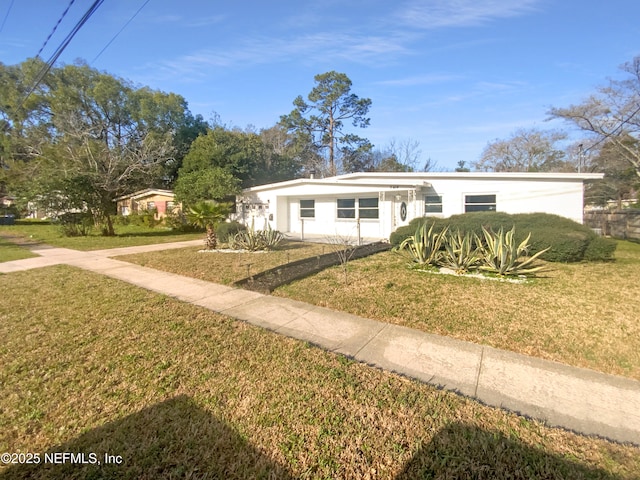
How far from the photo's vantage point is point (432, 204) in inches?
562

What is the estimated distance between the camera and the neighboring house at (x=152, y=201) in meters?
24.2

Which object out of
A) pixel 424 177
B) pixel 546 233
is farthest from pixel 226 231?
pixel 546 233

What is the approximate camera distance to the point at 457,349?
3822 mm

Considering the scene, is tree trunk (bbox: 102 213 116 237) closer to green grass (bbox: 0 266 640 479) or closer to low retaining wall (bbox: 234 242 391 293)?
low retaining wall (bbox: 234 242 391 293)

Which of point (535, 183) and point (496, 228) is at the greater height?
point (535, 183)

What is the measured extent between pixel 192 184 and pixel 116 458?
18367 millimetres

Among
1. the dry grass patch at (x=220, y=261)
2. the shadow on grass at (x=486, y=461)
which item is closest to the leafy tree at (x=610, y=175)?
the dry grass patch at (x=220, y=261)

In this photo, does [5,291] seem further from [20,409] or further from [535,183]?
[535,183]

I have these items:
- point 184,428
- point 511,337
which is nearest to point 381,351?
point 511,337

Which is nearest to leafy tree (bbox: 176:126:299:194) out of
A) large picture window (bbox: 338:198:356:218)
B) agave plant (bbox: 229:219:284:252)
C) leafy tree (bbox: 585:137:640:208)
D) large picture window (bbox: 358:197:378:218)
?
large picture window (bbox: 338:198:356:218)

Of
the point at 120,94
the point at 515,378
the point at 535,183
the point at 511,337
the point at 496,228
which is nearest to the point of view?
the point at 515,378

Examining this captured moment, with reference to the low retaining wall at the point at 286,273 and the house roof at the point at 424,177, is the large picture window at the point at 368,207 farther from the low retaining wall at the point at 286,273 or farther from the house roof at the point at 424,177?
the low retaining wall at the point at 286,273

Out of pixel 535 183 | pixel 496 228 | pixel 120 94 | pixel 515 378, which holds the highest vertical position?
pixel 120 94

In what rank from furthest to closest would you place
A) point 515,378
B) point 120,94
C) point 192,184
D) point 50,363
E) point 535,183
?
point 120,94, point 192,184, point 535,183, point 50,363, point 515,378
